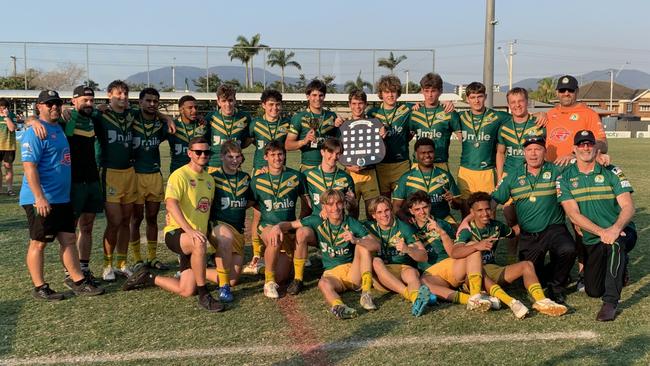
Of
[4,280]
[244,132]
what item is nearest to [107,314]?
[4,280]

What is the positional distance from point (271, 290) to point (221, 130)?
2156mm

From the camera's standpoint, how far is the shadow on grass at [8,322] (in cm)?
395

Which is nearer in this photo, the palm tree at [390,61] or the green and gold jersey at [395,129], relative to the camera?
the green and gold jersey at [395,129]

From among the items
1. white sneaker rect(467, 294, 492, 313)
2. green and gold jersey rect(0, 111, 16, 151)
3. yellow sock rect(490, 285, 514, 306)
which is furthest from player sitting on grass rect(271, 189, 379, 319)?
green and gold jersey rect(0, 111, 16, 151)

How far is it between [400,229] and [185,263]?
2077mm

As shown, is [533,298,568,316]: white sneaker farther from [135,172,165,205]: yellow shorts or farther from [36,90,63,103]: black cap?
[36,90,63,103]: black cap

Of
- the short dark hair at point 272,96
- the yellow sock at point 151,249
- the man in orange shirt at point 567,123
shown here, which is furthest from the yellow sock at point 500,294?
the yellow sock at point 151,249

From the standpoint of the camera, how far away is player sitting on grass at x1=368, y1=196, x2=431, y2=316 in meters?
4.87

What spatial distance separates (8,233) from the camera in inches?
313

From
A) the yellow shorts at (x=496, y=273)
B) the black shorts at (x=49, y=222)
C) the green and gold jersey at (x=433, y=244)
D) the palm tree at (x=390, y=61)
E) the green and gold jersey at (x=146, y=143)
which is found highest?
the palm tree at (x=390, y=61)

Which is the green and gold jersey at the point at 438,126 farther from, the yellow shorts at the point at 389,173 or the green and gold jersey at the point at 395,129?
the yellow shorts at the point at 389,173

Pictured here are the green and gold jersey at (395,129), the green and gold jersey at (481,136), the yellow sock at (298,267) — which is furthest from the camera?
the green and gold jersey at (395,129)

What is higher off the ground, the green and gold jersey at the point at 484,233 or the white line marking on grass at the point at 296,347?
the green and gold jersey at the point at 484,233

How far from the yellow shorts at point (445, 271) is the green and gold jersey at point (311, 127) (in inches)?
77.9
